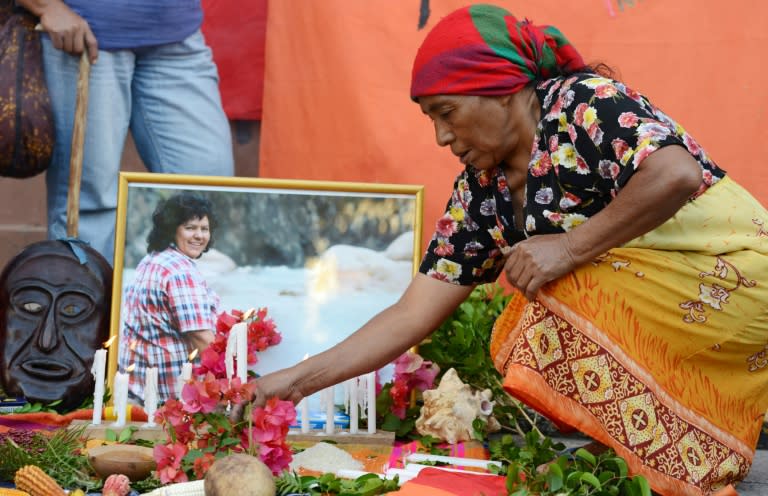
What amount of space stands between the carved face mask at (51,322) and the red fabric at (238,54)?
3.46 ft

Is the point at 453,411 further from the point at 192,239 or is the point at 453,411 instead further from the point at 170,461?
the point at 192,239

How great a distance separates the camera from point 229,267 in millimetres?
3801

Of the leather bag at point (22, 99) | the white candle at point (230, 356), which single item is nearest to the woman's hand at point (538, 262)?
the white candle at point (230, 356)

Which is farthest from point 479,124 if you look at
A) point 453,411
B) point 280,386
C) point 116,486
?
point 116,486

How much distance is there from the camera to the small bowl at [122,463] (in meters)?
2.67

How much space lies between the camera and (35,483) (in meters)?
2.40

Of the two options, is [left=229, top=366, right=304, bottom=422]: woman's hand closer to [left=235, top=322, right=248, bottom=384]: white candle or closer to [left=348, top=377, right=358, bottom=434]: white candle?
[left=235, top=322, right=248, bottom=384]: white candle

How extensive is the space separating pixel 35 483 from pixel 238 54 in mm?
2522

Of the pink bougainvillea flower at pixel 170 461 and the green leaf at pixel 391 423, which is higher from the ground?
the pink bougainvillea flower at pixel 170 461

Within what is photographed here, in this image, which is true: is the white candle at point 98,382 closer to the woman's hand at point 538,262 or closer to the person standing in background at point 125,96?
the person standing in background at point 125,96

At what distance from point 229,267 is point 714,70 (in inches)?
80.2

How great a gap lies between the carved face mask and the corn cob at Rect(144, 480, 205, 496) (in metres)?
1.39

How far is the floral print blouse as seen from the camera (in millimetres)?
2592

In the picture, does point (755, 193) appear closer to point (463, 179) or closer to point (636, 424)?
point (463, 179)
